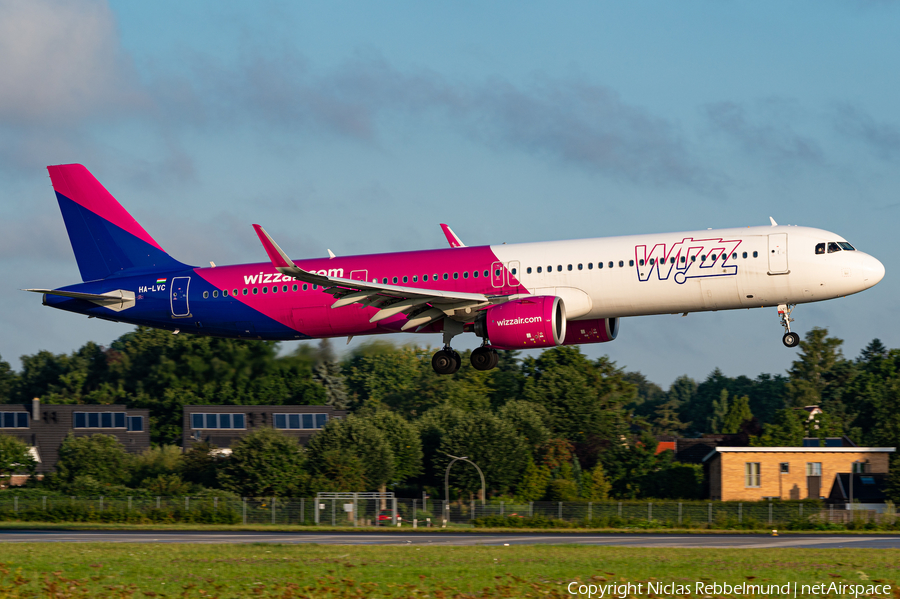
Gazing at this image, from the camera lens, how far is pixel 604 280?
125 feet

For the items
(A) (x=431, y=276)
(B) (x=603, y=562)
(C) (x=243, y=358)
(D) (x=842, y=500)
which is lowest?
(D) (x=842, y=500)

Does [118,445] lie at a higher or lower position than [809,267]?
lower

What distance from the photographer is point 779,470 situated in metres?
85.8

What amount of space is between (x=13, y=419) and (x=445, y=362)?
7251cm

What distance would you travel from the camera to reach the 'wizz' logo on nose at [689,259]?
37.1 meters

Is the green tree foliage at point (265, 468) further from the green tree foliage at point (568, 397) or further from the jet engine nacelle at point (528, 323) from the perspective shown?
the jet engine nacelle at point (528, 323)

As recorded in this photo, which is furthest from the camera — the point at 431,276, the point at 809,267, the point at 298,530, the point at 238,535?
the point at 298,530

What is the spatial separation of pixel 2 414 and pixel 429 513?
53705mm

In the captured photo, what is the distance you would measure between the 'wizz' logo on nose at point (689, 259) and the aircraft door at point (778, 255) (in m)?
1.17

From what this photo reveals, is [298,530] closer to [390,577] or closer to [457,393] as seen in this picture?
[390,577]

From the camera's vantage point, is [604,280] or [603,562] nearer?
[603,562]

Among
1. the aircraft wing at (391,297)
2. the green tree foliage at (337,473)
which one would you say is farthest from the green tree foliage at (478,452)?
the aircraft wing at (391,297)

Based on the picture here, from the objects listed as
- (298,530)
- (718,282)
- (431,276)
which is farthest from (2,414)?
(718,282)

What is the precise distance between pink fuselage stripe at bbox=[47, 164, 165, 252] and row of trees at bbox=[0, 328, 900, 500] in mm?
7521
